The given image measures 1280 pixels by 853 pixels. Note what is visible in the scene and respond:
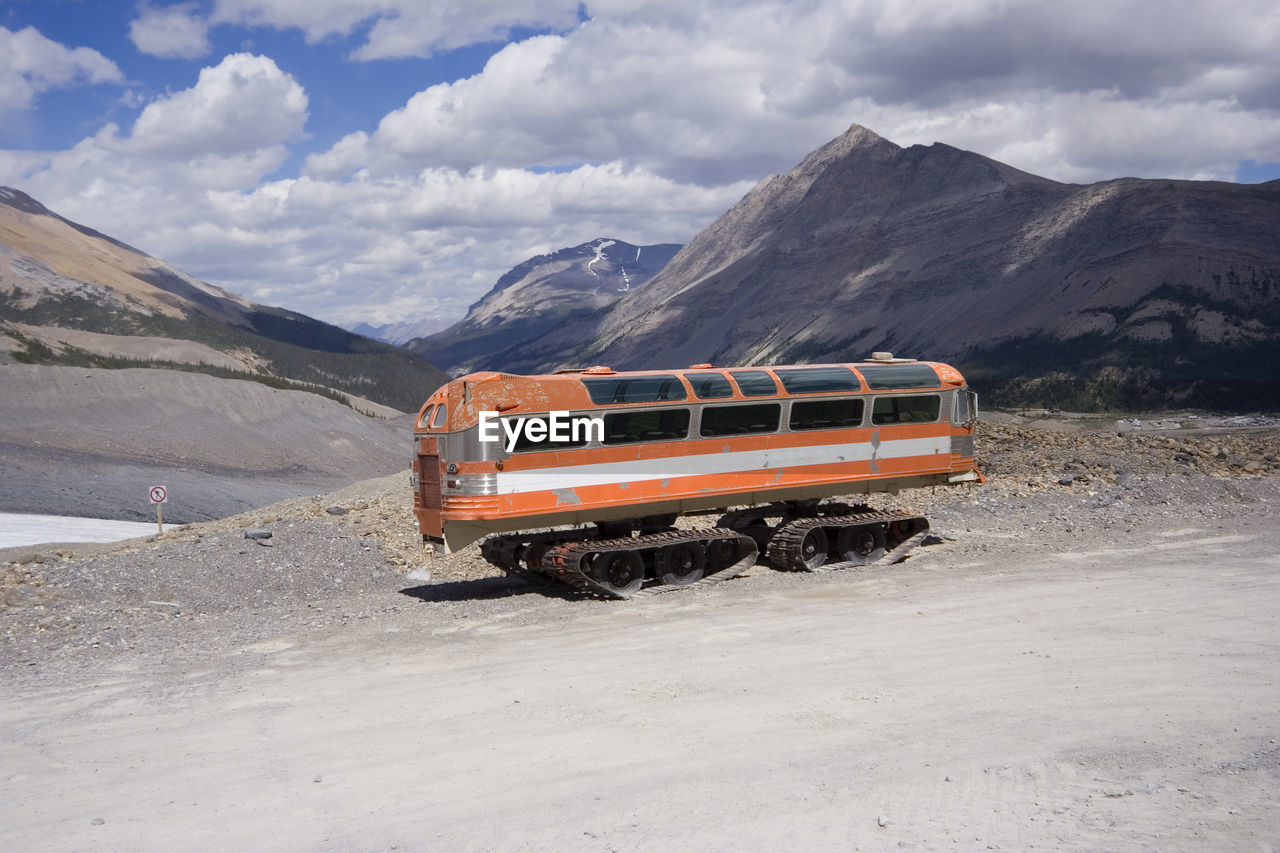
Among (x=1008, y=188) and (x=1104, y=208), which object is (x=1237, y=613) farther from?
(x=1008, y=188)

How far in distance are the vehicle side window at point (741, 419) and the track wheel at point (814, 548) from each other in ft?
6.94

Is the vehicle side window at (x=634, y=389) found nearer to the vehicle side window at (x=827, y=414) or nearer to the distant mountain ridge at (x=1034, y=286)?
the vehicle side window at (x=827, y=414)

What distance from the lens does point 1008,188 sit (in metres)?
160

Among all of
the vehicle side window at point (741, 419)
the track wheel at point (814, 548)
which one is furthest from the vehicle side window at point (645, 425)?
the track wheel at point (814, 548)

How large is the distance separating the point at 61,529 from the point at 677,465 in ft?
120

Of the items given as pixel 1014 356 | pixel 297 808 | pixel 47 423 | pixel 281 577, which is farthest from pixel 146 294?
pixel 297 808

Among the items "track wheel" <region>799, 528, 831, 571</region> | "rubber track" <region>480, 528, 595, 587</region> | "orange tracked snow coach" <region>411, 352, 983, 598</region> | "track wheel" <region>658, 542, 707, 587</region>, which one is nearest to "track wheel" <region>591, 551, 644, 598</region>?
"orange tracked snow coach" <region>411, 352, 983, 598</region>

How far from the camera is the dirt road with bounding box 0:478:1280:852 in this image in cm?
781

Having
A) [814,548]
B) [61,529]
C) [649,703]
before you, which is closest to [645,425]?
[814,548]

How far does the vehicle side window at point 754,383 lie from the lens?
60.5ft

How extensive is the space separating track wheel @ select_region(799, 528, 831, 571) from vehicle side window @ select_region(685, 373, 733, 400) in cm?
302

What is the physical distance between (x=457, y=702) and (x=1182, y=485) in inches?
797

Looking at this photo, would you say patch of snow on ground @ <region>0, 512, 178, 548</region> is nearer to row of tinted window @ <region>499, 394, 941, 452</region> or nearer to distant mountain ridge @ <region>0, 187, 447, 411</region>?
row of tinted window @ <region>499, 394, 941, 452</region>

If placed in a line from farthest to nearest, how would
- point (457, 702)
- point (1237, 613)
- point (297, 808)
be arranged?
point (1237, 613)
point (457, 702)
point (297, 808)
